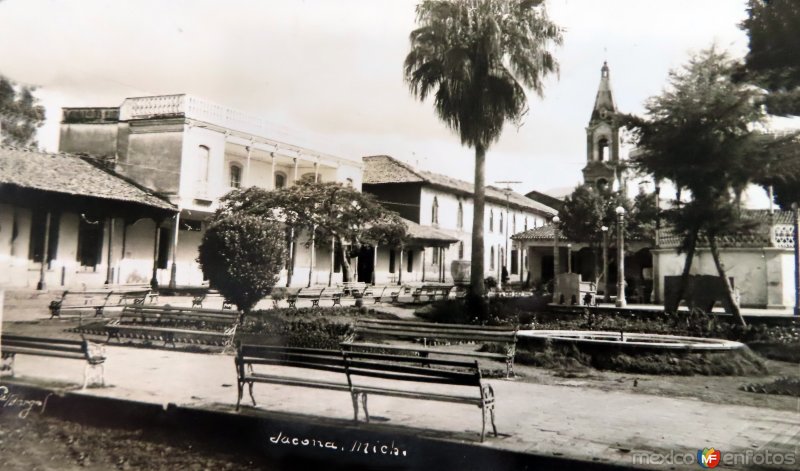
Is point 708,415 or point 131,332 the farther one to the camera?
point 131,332

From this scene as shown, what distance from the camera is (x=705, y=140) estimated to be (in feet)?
23.1

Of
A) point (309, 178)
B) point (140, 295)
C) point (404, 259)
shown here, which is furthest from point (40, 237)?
point (404, 259)

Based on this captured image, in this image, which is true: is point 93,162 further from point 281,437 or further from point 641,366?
point 641,366

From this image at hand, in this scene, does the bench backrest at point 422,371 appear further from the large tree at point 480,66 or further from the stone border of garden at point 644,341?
the large tree at point 480,66

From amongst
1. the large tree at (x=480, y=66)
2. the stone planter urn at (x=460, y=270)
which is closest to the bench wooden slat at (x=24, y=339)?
the large tree at (x=480, y=66)

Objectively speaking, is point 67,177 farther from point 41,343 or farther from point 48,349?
point 48,349

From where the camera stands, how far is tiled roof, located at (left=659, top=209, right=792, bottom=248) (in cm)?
754

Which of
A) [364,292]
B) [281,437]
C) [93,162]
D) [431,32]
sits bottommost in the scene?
[281,437]

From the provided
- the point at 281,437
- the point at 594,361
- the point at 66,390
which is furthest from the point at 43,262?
the point at 594,361

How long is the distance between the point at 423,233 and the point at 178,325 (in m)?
4.20

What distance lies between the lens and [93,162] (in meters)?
7.44

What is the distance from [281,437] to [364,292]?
4.48m

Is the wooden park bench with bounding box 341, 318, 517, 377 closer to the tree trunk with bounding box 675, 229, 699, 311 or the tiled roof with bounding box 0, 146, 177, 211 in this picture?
the tree trunk with bounding box 675, 229, 699, 311
